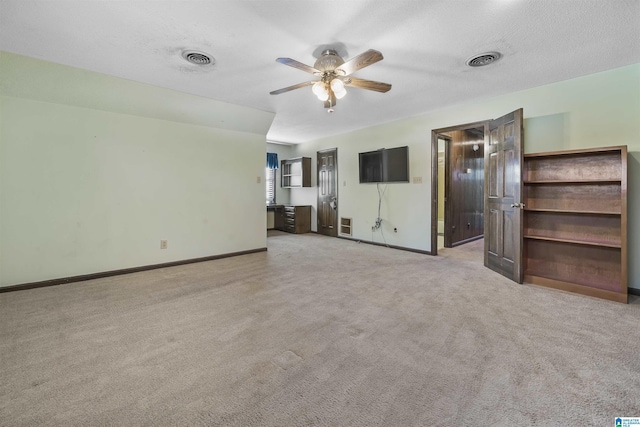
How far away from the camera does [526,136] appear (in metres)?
3.61

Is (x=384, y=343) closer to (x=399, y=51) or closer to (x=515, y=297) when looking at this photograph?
(x=515, y=297)

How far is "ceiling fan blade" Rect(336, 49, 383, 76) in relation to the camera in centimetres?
215

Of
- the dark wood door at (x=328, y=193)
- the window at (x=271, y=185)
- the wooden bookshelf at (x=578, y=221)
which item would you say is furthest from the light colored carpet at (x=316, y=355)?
the window at (x=271, y=185)

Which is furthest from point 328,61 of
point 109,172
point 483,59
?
point 109,172

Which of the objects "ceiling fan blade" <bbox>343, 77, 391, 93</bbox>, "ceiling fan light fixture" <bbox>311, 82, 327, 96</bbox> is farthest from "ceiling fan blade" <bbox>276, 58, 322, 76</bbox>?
"ceiling fan blade" <bbox>343, 77, 391, 93</bbox>

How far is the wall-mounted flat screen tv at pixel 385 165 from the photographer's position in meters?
5.12

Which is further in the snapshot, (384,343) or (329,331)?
(329,331)

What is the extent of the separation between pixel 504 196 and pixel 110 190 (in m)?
5.25

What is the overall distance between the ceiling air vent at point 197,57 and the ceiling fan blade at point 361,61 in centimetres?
131

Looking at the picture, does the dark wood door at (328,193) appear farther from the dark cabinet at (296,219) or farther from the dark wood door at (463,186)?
the dark wood door at (463,186)

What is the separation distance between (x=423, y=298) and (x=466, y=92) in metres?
2.85

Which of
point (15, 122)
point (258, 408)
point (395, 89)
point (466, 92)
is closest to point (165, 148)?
point (15, 122)

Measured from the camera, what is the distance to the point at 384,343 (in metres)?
2.00

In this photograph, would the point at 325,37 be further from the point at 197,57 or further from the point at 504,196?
the point at 504,196
